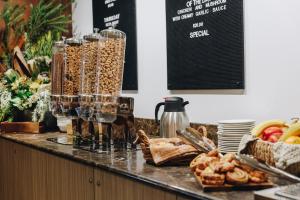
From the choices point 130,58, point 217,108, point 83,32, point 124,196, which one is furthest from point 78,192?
point 83,32

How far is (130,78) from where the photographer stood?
9.56 ft

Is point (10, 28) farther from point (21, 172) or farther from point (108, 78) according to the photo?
point (108, 78)

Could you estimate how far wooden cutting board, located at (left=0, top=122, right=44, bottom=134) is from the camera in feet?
9.88

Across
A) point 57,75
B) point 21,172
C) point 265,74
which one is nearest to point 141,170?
point 265,74

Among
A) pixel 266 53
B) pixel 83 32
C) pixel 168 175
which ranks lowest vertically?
pixel 168 175

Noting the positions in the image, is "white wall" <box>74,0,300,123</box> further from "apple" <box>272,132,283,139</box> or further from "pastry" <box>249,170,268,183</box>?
"pastry" <box>249,170,268,183</box>

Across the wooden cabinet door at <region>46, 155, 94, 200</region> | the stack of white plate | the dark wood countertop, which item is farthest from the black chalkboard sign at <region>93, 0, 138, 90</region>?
the stack of white plate

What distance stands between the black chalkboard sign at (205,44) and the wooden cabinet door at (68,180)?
785mm

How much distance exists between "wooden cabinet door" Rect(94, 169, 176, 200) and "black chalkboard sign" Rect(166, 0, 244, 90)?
77cm

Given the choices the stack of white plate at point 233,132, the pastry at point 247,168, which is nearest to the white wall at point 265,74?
the stack of white plate at point 233,132

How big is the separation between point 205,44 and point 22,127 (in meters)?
1.51

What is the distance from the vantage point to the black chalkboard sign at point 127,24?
2.87 meters

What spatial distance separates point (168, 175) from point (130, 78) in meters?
1.45

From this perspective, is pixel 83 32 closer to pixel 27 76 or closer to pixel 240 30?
pixel 27 76
